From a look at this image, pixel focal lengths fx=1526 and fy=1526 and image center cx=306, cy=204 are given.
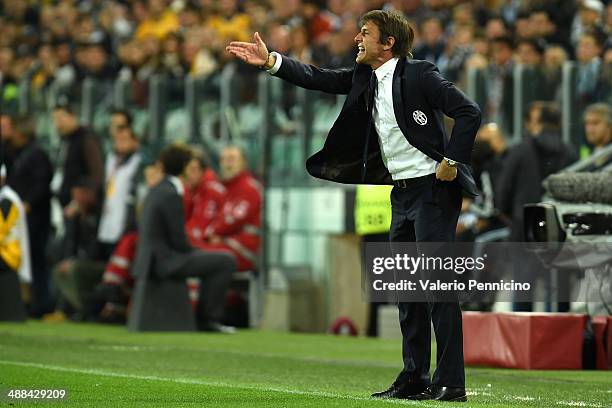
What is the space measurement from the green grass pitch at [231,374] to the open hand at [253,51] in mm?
1810

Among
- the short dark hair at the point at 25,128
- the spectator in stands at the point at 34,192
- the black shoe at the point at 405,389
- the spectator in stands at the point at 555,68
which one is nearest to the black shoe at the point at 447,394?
the black shoe at the point at 405,389

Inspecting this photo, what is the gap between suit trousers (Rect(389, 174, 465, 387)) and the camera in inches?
314

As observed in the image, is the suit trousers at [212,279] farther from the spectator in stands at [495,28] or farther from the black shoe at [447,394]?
the black shoe at [447,394]

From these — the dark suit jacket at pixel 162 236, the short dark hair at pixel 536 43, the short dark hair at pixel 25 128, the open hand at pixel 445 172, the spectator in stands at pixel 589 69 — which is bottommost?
the dark suit jacket at pixel 162 236

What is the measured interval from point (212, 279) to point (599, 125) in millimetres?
4663

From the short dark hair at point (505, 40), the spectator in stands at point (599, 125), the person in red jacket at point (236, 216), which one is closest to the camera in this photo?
the spectator in stands at point (599, 125)

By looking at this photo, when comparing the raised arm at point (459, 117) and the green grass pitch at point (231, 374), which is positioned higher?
the raised arm at point (459, 117)

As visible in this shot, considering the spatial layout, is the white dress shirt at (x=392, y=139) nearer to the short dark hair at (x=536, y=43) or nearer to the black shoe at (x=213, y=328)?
the short dark hair at (x=536, y=43)

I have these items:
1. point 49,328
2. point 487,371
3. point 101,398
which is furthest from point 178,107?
point 101,398

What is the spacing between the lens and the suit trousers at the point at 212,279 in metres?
15.7

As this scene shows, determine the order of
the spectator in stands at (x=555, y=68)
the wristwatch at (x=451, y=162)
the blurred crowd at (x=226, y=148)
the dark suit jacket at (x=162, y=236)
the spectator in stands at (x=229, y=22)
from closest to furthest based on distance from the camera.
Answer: the wristwatch at (x=451, y=162)
the blurred crowd at (x=226, y=148)
the spectator in stands at (x=555, y=68)
the dark suit jacket at (x=162, y=236)
the spectator in stands at (x=229, y=22)

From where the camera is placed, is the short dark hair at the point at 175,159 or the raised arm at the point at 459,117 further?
the short dark hair at the point at 175,159

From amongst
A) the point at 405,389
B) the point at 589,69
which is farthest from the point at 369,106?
the point at 589,69

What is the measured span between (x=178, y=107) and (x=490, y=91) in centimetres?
514
